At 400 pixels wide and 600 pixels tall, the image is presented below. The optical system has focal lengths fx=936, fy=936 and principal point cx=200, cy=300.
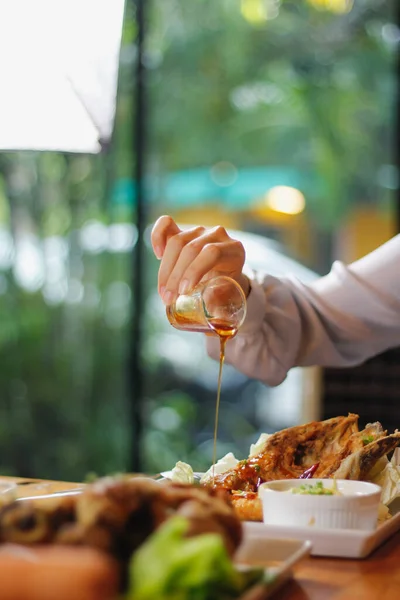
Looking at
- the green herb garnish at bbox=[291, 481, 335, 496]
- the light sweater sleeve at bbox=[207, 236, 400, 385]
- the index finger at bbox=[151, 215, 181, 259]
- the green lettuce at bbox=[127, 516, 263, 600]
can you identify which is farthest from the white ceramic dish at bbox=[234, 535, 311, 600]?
the light sweater sleeve at bbox=[207, 236, 400, 385]

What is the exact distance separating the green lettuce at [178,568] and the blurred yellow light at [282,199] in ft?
12.0

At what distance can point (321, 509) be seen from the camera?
122cm

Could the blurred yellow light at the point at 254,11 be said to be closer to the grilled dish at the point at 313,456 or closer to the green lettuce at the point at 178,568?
the grilled dish at the point at 313,456

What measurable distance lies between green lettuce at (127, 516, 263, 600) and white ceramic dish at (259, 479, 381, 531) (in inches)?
17.5

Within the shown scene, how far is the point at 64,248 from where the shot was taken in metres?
4.43

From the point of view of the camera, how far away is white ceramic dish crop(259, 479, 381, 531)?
3.99 ft

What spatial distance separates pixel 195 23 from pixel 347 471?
3.36 m

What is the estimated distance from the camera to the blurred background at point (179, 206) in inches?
167

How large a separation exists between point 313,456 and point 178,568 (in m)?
0.89

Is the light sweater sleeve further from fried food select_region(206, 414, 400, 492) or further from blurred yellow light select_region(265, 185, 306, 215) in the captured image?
blurred yellow light select_region(265, 185, 306, 215)

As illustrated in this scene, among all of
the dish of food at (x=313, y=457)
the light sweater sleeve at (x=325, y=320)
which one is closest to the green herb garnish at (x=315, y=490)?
the dish of food at (x=313, y=457)

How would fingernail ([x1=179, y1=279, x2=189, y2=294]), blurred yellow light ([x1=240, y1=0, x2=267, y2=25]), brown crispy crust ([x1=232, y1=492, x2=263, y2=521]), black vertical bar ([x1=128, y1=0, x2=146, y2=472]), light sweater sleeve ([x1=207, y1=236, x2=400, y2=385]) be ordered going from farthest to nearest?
black vertical bar ([x1=128, y1=0, x2=146, y2=472]), blurred yellow light ([x1=240, y1=0, x2=267, y2=25]), light sweater sleeve ([x1=207, y1=236, x2=400, y2=385]), fingernail ([x1=179, y1=279, x2=189, y2=294]), brown crispy crust ([x1=232, y1=492, x2=263, y2=521])

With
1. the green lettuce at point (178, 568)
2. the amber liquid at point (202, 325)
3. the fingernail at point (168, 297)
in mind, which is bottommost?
the green lettuce at point (178, 568)

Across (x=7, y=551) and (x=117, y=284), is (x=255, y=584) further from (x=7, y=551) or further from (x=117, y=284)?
(x=117, y=284)
